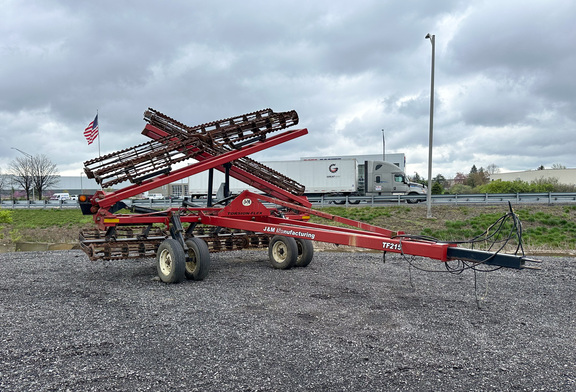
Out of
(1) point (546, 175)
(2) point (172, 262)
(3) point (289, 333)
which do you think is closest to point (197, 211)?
(2) point (172, 262)

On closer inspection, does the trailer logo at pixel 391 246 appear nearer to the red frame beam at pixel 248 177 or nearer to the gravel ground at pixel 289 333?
the gravel ground at pixel 289 333

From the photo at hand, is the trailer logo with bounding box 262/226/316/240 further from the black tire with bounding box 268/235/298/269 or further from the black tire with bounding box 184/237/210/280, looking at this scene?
the black tire with bounding box 268/235/298/269

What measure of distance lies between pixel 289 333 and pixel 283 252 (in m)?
4.03

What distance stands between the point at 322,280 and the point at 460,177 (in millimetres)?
92719

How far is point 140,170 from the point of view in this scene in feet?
24.7

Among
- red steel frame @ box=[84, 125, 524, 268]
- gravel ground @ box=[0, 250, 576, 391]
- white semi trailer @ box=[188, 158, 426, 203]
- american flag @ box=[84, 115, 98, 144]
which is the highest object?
american flag @ box=[84, 115, 98, 144]

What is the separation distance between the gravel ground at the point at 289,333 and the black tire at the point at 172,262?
A: 0.21m

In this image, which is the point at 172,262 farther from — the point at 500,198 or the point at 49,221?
the point at 500,198

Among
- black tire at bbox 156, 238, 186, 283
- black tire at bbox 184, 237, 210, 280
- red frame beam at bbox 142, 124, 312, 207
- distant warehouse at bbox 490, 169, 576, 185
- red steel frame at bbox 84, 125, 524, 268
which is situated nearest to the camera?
red steel frame at bbox 84, 125, 524, 268

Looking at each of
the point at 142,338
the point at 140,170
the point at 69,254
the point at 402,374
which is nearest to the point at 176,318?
the point at 142,338

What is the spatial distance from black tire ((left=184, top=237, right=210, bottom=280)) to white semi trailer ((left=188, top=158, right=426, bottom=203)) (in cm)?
2397

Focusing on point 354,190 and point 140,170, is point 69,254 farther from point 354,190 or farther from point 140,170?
point 354,190

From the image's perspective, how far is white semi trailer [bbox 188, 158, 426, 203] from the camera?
103 ft

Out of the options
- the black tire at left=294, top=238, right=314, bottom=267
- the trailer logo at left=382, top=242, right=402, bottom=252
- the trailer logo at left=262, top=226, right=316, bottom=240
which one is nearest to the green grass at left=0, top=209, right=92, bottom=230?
the black tire at left=294, top=238, right=314, bottom=267
